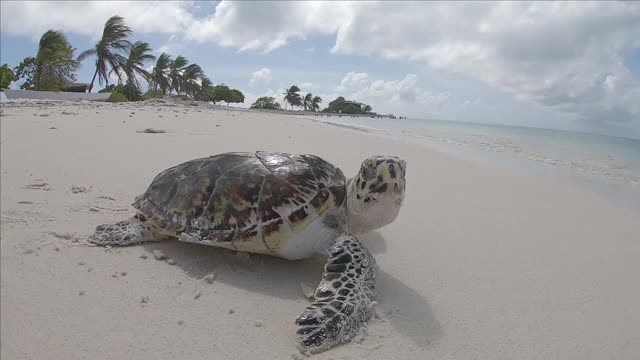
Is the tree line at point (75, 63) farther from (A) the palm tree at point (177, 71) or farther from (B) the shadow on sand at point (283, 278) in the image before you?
(B) the shadow on sand at point (283, 278)

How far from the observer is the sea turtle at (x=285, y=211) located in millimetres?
2688

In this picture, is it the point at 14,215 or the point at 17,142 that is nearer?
the point at 14,215

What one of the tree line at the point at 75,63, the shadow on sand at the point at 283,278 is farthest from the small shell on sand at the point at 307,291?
the tree line at the point at 75,63

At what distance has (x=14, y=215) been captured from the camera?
337cm

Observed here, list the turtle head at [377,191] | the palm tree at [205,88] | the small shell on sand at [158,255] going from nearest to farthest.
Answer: the turtle head at [377,191], the small shell on sand at [158,255], the palm tree at [205,88]

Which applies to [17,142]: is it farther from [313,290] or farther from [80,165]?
[313,290]

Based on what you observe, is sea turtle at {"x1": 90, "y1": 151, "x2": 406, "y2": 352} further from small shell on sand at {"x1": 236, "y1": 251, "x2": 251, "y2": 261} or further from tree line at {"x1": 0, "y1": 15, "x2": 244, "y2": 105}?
tree line at {"x1": 0, "y1": 15, "x2": 244, "y2": 105}

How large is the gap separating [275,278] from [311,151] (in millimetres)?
5070

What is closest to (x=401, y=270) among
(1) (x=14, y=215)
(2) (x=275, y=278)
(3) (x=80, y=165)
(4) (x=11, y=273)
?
(2) (x=275, y=278)

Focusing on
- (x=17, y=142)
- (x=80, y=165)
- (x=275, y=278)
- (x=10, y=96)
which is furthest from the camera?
(x=10, y=96)

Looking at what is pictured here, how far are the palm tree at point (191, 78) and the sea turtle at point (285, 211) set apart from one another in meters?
49.5

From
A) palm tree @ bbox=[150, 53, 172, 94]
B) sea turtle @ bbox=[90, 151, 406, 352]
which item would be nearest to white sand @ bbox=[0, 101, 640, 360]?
sea turtle @ bbox=[90, 151, 406, 352]

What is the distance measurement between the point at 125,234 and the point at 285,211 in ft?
4.33

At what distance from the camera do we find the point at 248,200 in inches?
114
